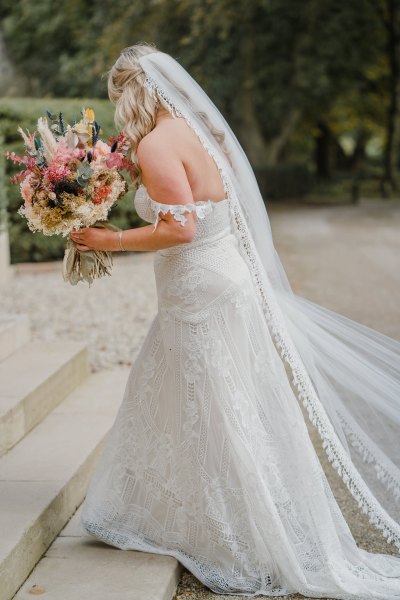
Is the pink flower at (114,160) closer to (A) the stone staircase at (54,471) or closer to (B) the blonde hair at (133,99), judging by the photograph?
(B) the blonde hair at (133,99)

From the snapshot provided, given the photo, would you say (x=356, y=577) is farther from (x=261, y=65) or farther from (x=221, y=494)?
(x=261, y=65)

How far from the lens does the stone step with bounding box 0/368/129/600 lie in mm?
3424

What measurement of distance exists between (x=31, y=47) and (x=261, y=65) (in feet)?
21.1

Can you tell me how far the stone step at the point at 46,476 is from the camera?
3424mm

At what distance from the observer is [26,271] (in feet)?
35.8

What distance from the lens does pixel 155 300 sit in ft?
29.9

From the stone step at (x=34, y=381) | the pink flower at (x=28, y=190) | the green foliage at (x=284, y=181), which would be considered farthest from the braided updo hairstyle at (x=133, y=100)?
the green foliage at (x=284, y=181)

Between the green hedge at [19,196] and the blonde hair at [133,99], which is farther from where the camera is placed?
the green hedge at [19,196]

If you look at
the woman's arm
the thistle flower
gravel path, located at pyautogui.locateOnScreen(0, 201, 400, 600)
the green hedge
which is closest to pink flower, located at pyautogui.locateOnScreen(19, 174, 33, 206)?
the thistle flower

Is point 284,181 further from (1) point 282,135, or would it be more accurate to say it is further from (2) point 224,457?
(2) point 224,457

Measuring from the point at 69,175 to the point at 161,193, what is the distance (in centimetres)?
35

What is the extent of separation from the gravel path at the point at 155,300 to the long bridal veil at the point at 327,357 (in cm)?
49

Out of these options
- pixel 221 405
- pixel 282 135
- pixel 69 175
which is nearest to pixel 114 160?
pixel 69 175

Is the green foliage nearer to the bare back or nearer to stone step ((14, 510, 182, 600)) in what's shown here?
the bare back
